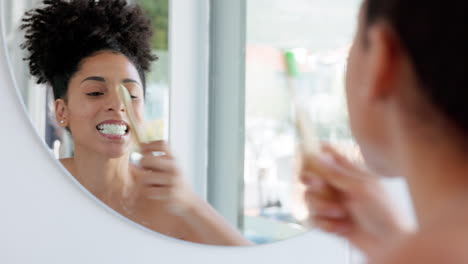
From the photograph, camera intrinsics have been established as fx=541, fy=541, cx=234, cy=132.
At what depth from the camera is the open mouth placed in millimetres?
727

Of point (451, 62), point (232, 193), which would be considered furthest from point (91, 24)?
point (451, 62)

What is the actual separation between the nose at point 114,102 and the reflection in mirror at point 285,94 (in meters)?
0.22

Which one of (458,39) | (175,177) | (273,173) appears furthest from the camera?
(273,173)

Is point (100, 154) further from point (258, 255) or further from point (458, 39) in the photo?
point (458, 39)

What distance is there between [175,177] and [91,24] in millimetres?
244

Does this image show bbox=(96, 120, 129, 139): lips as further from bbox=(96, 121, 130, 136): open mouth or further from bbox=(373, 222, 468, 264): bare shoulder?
bbox=(373, 222, 468, 264): bare shoulder

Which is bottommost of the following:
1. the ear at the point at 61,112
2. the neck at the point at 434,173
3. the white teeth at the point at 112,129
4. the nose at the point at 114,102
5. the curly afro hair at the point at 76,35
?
the neck at the point at 434,173

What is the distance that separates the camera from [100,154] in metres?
0.73

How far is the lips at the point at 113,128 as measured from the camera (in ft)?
2.39

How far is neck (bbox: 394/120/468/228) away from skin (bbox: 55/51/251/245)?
43 cm

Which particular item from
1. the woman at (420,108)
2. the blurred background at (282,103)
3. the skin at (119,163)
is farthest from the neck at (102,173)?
the woman at (420,108)

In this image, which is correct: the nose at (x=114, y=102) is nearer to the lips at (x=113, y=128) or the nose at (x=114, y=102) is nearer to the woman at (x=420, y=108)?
the lips at (x=113, y=128)

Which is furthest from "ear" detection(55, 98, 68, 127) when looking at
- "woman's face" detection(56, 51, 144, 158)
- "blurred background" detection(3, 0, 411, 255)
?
"blurred background" detection(3, 0, 411, 255)

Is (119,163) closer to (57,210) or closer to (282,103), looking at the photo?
(57,210)
